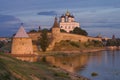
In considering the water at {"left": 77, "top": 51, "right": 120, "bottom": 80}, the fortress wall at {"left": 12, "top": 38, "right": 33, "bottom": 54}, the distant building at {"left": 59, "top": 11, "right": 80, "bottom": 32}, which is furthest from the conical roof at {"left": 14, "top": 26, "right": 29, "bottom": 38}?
the distant building at {"left": 59, "top": 11, "right": 80, "bottom": 32}

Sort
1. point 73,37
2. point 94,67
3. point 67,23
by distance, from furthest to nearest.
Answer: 1. point 67,23
2. point 73,37
3. point 94,67

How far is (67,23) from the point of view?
72.1 metres

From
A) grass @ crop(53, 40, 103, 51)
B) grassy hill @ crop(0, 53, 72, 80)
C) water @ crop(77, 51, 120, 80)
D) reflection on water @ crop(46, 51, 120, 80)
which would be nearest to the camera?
grassy hill @ crop(0, 53, 72, 80)

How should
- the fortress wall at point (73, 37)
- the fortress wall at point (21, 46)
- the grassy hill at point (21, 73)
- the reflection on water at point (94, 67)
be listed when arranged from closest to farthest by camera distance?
the grassy hill at point (21, 73), the reflection on water at point (94, 67), the fortress wall at point (21, 46), the fortress wall at point (73, 37)

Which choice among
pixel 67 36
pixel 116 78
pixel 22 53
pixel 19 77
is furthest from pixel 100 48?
pixel 19 77

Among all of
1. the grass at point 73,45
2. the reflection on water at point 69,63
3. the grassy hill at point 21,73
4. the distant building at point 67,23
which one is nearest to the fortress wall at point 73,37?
the grass at point 73,45

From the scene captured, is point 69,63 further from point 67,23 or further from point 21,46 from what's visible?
point 67,23

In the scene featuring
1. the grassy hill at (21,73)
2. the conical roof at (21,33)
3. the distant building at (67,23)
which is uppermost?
the distant building at (67,23)

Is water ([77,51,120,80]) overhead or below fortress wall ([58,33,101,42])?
below

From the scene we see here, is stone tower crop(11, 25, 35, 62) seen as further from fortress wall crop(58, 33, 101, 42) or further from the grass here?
fortress wall crop(58, 33, 101, 42)

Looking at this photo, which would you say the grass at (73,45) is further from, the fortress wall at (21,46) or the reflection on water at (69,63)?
the reflection on water at (69,63)

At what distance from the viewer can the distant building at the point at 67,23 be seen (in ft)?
237

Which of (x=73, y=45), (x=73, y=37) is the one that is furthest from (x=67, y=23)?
(x=73, y=45)

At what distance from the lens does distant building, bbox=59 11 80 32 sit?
237ft
